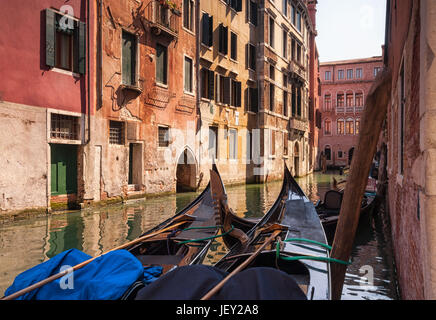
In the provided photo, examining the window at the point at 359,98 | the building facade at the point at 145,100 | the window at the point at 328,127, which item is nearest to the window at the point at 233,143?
the building facade at the point at 145,100

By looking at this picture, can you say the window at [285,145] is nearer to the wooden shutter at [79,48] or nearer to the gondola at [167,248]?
the wooden shutter at [79,48]

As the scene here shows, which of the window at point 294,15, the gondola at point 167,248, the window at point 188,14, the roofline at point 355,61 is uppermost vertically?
the roofline at point 355,61

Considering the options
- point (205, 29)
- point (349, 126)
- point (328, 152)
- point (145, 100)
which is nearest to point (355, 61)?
point (349, 126)

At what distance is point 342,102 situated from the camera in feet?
116

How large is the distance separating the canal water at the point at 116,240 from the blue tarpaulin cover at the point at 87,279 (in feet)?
5.56

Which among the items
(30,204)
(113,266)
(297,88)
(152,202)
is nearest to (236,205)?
(152,202)

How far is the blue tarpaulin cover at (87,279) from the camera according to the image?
1980 millimetres

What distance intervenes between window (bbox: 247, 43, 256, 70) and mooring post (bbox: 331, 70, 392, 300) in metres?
14.3

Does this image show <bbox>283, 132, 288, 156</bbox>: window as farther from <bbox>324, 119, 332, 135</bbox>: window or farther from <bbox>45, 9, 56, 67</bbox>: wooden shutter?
<bbox>324, 119, 332, 135</bbox>: window

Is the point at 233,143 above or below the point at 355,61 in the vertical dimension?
below

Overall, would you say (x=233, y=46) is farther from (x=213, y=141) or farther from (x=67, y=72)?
(x=67, y=72)

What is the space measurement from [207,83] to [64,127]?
6.23 meters

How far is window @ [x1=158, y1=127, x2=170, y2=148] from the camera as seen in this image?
37.1 feet

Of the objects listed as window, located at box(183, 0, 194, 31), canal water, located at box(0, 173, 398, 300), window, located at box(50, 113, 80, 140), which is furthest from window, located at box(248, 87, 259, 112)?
window, located at box(50, 113, 80, 140)
